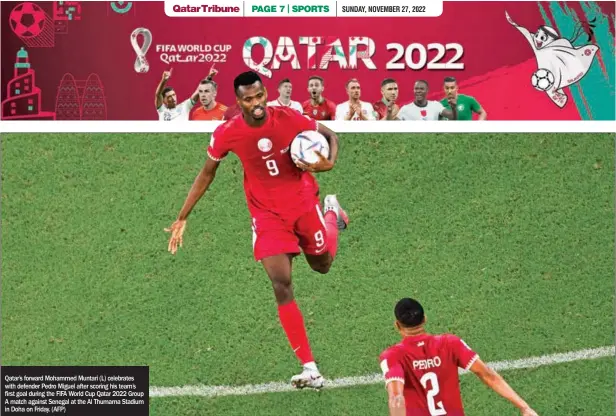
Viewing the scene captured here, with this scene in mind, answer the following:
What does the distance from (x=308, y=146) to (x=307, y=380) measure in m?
2.68

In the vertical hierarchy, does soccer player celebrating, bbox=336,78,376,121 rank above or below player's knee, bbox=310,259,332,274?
above

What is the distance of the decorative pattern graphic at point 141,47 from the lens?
51.0 feet

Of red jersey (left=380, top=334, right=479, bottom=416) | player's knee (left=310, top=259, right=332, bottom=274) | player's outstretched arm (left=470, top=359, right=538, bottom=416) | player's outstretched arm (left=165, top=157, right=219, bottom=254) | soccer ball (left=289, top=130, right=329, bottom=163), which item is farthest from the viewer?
player's knee (left=310, top=259, right=332, bottom=274)

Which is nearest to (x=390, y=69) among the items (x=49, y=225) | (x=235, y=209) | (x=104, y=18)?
(x=235, y=209)

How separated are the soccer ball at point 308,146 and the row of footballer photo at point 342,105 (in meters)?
2.37

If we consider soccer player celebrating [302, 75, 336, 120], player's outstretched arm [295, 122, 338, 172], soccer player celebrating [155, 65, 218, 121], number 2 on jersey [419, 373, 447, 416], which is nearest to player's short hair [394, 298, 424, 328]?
number 2 on jersey [419, 373, 447, 416]

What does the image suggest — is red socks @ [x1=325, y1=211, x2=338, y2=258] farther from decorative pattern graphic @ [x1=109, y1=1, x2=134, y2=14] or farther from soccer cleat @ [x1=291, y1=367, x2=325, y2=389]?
decorative pattern graphic @ [x1=109, y1=1, x2=134, y2=14]

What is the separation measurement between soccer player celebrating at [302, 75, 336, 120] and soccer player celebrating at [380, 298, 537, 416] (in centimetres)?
491

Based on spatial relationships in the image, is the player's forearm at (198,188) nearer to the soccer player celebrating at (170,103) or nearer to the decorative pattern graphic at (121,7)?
the soccer player celebrating at (170,103)

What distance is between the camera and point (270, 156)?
1344 cm

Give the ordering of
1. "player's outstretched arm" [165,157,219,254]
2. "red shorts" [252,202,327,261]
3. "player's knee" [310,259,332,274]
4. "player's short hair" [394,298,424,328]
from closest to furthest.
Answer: "player's short hair" [394,298,424,328], "red shorts" [252,202,327,261], "player's outstretched arm" [165,157,219,254], "player's knee" [310,259,332,274]

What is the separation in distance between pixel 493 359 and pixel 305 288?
8.57ft

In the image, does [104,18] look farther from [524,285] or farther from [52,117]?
[524,285]

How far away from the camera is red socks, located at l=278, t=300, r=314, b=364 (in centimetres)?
1347
